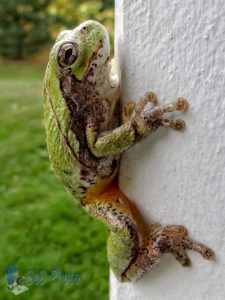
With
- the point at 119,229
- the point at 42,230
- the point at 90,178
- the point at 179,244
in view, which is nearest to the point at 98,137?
the point at 90,178

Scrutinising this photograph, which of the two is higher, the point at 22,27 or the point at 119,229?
the point at 119,229

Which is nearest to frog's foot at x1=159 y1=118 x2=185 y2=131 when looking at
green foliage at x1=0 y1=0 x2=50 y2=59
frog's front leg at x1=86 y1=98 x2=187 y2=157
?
frog's front leg at x1=86 y1=98 x2=187 y2=157

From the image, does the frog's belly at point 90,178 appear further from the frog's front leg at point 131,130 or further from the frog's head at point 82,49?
the frog's head at point 82,49

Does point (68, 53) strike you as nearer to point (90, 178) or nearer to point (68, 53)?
point (68, 53)

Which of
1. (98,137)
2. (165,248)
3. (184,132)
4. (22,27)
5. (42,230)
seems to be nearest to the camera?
(184,132)

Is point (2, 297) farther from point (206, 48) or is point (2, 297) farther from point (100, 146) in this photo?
point (206, 48)

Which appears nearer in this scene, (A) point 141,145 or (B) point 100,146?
(A) point 141,145

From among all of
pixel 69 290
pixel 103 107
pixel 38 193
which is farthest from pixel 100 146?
pixel 38 193
